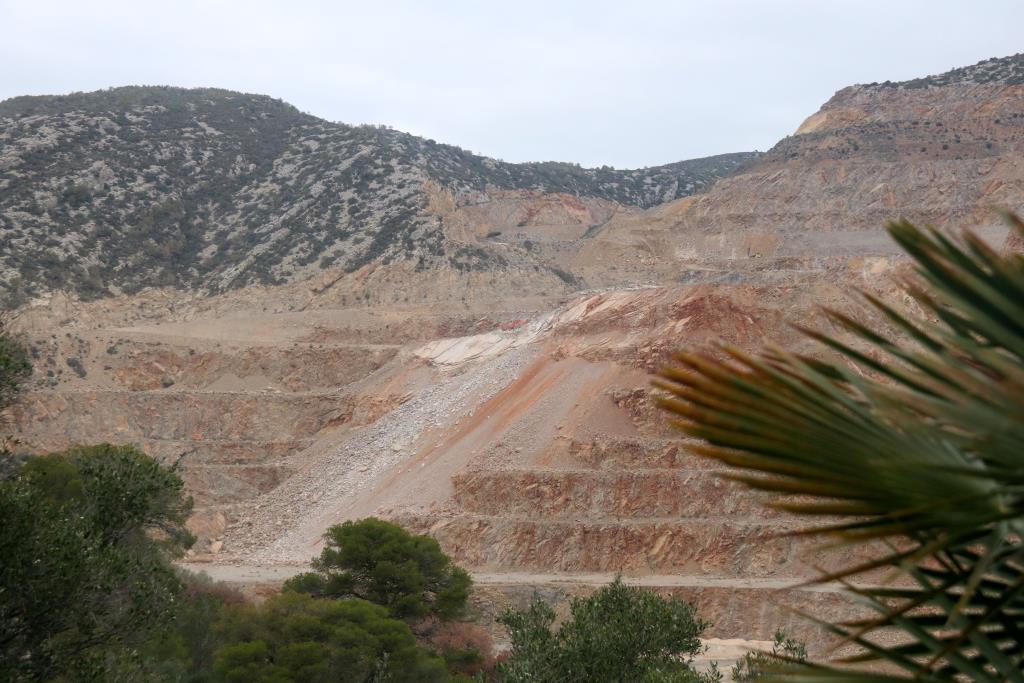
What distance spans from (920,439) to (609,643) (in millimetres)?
14409

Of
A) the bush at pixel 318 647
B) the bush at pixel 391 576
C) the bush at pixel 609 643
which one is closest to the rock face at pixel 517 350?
the bush at pixel 391 576

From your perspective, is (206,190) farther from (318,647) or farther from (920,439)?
(920,439)

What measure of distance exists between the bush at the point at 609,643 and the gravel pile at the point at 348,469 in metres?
20.2

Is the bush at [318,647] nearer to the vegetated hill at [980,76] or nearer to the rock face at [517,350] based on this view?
the rock face at [517,350]

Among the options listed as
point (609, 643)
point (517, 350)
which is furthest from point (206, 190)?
point (609, 643)

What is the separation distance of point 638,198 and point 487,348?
215 ft

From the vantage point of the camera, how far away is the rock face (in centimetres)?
3459

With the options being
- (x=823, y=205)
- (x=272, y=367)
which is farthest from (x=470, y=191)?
(x=272, y=367)

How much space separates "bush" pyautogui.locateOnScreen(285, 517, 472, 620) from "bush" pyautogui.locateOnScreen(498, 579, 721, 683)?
7592 millimetres

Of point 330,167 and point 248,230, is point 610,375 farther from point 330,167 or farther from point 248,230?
point 330,167

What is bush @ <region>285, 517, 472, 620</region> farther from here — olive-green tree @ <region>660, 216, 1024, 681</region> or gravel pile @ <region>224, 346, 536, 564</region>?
olive-green tree @ <region>660, 216, 1024, 681</region>

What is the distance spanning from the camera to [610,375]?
40.1m

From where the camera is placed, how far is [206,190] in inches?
3258

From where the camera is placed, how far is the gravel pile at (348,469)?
39031mm
